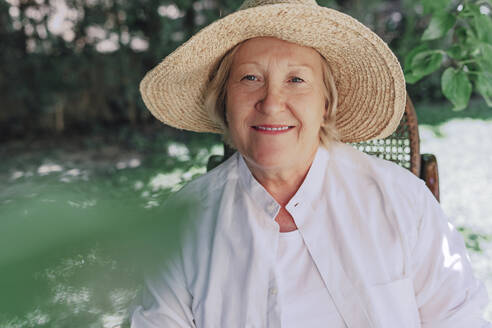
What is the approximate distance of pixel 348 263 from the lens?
5.20 feet

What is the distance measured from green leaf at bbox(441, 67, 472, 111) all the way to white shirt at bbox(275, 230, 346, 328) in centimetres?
109

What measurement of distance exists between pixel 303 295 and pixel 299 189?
40 centimetres

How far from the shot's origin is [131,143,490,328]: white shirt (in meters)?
1.55

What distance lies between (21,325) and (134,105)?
7.93m

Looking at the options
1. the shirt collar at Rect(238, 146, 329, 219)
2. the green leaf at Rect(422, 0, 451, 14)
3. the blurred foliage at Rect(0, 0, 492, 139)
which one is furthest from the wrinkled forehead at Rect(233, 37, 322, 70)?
the blurred foliage at Rect(0, 0, 492, 139)

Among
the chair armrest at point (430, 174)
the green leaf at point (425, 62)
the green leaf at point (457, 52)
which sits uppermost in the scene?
the green leaf at point (457, 52)

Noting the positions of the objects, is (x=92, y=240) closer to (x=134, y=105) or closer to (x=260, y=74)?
(x=260, y=74)

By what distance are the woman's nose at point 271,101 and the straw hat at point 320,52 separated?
21 cm

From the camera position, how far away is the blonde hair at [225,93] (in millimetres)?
1851

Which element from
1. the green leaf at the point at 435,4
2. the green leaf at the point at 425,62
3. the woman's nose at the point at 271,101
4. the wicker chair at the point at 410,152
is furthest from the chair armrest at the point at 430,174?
the woman's nose at the point at 271,101

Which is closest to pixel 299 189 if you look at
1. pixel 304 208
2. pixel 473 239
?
pixel 304 208

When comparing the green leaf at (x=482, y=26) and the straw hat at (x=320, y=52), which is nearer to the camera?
the straw hat at (x=320, y=52)

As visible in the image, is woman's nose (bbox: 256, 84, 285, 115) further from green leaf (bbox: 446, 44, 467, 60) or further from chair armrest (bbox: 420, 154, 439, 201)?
green leaf (bbox: 446, 44, 467, 60)

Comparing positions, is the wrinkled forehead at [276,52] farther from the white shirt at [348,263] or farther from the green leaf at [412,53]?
the green leaf at [412,53]
